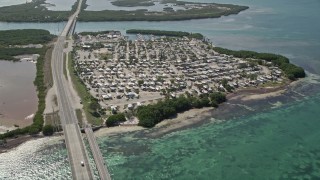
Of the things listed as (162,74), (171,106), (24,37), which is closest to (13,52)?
(24,37)

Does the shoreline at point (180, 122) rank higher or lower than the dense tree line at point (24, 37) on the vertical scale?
lower

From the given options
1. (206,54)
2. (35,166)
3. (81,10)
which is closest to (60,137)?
(35,166)

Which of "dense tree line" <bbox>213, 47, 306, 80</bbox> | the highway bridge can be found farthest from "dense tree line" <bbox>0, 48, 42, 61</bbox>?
"dense tree line" <bbox>213, 47, 306, 80</bbox>

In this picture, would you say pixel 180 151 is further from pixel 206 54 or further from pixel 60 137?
pixel 206 54

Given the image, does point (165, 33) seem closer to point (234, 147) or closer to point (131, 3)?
point (131, 3)

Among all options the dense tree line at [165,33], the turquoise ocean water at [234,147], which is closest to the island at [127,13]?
the dense tree line at [165,33]

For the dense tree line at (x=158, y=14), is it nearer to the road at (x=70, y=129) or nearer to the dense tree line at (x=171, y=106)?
the road at (x=70, y=129)

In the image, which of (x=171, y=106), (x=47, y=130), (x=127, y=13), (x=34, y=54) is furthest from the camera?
Answer: (x=127, y=13)
